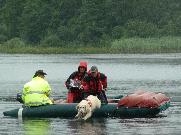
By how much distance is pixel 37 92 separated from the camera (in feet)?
76.5

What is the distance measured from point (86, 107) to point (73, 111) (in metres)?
1.12

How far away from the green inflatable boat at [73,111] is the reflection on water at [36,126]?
47 centimetres

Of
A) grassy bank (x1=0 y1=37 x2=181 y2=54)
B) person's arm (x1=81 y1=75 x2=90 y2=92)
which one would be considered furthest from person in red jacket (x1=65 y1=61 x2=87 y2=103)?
grassy bank (x1=0 y1=37 x2=181 y2=54)

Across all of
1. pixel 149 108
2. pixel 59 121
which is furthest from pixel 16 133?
pixel 149 108

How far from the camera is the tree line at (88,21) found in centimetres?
11250

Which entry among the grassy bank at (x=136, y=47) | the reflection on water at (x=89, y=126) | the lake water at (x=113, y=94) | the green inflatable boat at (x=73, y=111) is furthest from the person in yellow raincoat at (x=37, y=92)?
the grassy bank at (x=136, y=47)

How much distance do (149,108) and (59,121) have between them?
246 centimetres

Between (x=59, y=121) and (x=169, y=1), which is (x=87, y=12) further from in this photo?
(x=59, y=121)

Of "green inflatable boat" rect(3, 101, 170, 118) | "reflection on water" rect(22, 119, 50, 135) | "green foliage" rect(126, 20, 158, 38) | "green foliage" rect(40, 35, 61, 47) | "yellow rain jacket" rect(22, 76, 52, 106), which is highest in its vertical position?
"green foliage" rect(126, 20, 158, 38)

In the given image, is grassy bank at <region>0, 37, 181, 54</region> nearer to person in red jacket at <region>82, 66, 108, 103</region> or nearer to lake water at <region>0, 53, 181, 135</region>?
lake water at <region>0, 53, 181, 135</region>

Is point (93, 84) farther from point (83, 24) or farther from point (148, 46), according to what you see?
point (83, 24)

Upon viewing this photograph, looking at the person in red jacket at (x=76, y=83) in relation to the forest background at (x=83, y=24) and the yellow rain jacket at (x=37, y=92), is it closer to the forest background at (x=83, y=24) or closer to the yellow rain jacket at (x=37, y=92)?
the yellow rain jacket at (x=37, y=92)

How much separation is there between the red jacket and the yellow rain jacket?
3.71ft

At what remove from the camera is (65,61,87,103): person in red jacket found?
79.7 ft
